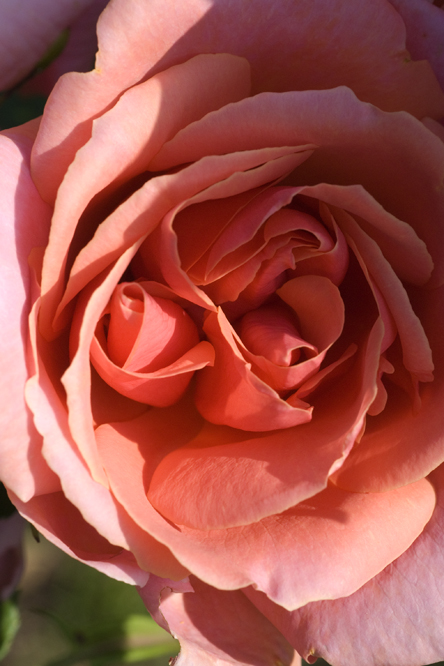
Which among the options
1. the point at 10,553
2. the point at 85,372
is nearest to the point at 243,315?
the point at 85,372

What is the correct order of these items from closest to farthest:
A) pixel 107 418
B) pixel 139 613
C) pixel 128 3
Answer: pixel 128 3, pixel 107 418, pixel 139 613

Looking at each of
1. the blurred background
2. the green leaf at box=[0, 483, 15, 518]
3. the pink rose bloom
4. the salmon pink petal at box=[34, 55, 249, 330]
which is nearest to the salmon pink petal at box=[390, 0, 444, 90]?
the pink rose bloom

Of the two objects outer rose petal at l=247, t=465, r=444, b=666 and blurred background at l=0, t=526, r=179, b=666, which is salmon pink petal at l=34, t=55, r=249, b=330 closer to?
outer rose petal at l=247, t=465, r=444, b=666

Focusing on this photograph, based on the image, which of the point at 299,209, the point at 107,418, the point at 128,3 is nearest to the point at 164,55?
the point at 128,3

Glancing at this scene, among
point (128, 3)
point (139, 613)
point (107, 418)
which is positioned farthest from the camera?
point (139, 613)

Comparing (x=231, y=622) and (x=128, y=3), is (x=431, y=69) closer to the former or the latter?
(x=128, y=3)
